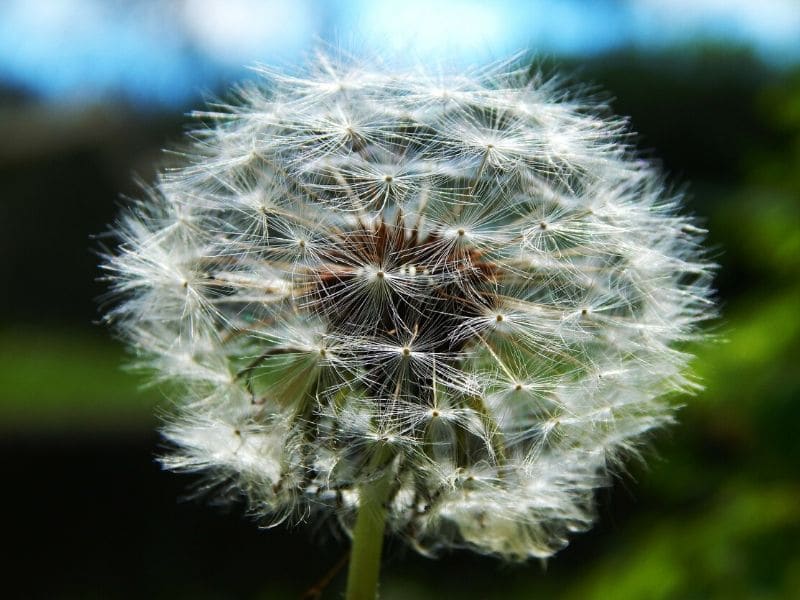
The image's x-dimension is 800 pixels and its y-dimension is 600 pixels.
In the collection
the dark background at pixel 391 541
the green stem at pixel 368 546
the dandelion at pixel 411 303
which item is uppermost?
the dark background at pixel 391 541

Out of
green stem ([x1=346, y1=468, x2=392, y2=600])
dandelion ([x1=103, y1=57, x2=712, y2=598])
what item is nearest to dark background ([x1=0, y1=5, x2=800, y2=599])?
green stem ([x1=346, y1=468, x2=392, y2=600])

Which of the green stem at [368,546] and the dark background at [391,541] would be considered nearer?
the green stem at [368,546]

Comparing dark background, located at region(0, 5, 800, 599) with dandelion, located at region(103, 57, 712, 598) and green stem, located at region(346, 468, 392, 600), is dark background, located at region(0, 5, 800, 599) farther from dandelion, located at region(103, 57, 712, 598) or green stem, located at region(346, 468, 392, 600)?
dandelion, located at region(103, 57, 712, 598)

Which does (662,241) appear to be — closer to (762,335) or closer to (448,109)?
(448,109)

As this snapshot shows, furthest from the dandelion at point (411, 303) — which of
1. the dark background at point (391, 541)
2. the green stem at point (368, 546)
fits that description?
the dark background at point (391, 541)

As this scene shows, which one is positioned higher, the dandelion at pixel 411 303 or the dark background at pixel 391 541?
the dark background at pixel 391 541

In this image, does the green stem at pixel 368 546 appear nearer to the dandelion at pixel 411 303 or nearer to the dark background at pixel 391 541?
the dandelion at pixel 411 303

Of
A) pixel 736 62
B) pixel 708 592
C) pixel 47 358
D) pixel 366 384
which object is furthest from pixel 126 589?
pixel 736 62
